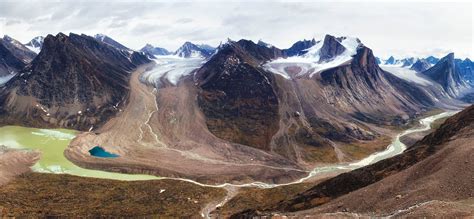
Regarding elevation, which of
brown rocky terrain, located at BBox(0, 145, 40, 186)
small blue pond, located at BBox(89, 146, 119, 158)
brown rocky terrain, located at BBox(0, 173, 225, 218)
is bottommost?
brown rocky terrain, located at BBox(0, 173, 225, 218)

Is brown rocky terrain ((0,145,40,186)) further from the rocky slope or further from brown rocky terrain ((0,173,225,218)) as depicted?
the rocky slope

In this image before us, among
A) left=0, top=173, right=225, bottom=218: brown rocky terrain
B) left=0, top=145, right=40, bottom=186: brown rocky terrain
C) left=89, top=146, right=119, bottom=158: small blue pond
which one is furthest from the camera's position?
left=89, top=146, right=119, bottom=158: small blue pond

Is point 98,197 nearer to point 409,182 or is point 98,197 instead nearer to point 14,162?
point 14,162

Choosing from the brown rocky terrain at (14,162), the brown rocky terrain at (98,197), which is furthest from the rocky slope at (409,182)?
the brown rocky terrain at (14,162)

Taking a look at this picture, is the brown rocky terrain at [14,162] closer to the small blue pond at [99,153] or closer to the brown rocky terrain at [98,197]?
the brown rocky terrain at [98,197]

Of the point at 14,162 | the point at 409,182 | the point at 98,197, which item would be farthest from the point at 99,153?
the point at 409,182

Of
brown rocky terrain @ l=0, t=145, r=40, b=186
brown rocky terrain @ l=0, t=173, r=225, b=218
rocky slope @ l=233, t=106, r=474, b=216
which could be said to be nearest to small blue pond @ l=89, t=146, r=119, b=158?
brown rocky terrain @ l=0, t=145, r=40, b=186

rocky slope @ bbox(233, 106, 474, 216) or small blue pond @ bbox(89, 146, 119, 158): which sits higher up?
rocky slope @ bbox(233, 106, 474, 216)

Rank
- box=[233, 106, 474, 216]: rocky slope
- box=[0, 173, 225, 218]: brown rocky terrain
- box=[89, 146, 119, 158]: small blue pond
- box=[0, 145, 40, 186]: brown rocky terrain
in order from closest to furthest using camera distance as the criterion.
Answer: box=[233, 106, 474, 216]: rocky slope → box=[0, 173, 225, 218]: brown rocky terrain → box=[0, 145, 40, 186]: brown rocky terrain → box=[89, 146, 119, 158]: small blue pond
